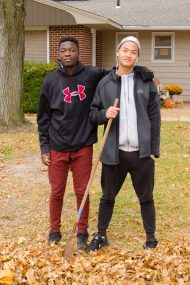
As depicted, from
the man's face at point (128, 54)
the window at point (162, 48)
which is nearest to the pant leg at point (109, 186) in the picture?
the man's face at point (128, 54)

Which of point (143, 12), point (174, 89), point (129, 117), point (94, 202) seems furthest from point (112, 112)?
point (143, 12)

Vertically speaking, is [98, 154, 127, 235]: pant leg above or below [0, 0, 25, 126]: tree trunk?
below

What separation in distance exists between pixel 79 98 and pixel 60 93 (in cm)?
18

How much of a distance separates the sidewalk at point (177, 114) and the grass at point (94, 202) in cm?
539

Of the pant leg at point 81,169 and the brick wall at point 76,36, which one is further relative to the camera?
the brick wall at point 76,36

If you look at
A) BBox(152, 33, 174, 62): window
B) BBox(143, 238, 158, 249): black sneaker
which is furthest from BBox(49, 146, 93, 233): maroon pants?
BBox(152, 33, 174, 62): window

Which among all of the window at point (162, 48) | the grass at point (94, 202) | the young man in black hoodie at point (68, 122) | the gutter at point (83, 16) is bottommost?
the grass at point (94, 202)

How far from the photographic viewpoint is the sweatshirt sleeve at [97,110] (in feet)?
15.5

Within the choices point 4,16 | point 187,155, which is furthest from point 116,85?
point 4,16

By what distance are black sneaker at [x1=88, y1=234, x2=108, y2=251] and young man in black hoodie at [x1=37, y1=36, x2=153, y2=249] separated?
0.08 metres

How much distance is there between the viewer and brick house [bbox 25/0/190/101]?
18750 mm

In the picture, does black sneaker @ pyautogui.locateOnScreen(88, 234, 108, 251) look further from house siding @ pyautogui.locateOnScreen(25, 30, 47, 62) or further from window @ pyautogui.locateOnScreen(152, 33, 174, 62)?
window @ pyautogui.locateOnScreen(152, 33, 174, 62)

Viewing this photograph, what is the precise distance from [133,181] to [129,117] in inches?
24.9

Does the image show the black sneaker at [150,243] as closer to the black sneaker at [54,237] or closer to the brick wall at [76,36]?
the black sneaker at [54,237]
